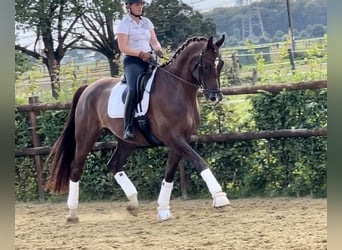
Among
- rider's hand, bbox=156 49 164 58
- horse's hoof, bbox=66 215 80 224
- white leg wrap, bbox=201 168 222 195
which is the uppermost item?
rider's hand, bbox=156 49 164 58

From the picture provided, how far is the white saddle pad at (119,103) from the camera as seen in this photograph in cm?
291

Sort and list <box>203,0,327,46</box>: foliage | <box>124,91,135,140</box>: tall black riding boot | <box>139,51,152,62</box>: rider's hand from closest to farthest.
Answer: <box>203,0,327,46</box>: foliage, <box>139,51,152,62</box>: rider's hand, <box>124,91,135,140</box>: tall black riding boot

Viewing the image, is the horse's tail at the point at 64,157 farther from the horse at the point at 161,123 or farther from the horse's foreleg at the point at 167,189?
the horse's foreleg at the point at 167,189

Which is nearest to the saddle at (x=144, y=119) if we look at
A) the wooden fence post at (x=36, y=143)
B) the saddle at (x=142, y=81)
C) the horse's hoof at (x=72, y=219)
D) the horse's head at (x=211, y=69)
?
the saddle at (x=142, y=81)

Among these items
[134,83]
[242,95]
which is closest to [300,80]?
[242,95]

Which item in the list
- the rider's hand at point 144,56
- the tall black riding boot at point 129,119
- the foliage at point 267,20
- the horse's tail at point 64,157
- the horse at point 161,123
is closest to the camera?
the foliage at point 267,20

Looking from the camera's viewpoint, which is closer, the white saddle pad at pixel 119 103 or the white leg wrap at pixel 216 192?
the white leg wrap at pixel 216 192

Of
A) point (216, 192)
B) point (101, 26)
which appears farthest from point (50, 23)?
point (216, 192)

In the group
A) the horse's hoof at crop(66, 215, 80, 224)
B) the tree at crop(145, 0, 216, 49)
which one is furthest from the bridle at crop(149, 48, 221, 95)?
the horse's hoof at crop(66, 215, 80, 224)

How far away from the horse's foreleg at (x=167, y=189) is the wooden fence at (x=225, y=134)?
0.87 feet

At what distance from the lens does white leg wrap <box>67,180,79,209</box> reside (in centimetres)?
295

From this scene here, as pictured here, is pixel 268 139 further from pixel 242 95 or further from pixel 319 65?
pixel 319 65

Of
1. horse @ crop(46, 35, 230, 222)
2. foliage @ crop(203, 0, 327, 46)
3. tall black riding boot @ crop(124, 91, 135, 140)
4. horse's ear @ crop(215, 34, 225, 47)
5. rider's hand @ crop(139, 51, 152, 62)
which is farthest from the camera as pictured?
tall black riding boot @ crop(124, 91, 135, 140)

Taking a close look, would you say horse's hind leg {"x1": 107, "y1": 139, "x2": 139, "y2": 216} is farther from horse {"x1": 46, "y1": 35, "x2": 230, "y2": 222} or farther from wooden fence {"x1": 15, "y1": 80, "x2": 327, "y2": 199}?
wooden fence {"x1": 15, "y1": 80, "x2": 327, "y2": 199}
